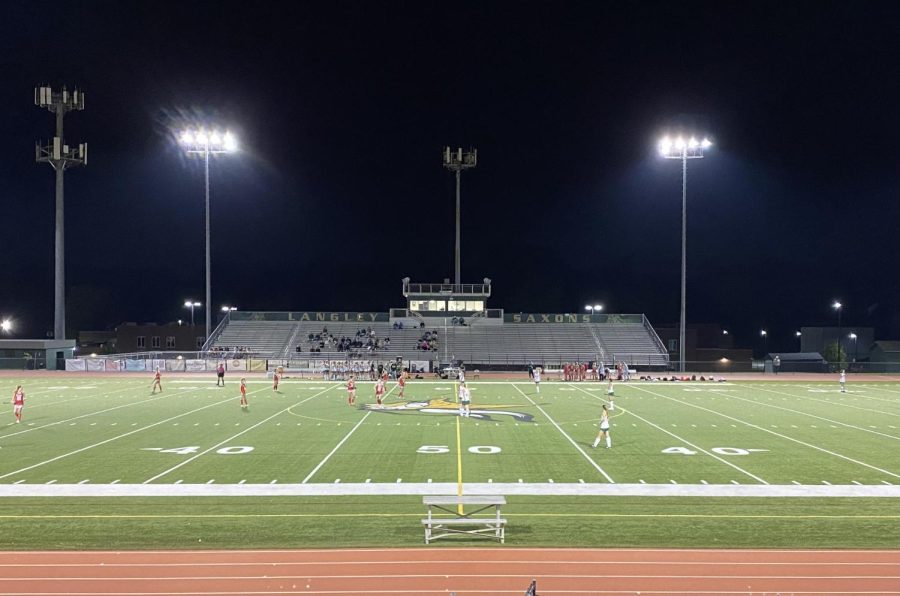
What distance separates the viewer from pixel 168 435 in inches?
766

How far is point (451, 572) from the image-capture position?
8.65 meters

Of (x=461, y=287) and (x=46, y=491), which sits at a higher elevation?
(x=461, y=287)

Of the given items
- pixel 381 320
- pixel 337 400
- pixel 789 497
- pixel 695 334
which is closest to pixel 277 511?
pixel 789 497

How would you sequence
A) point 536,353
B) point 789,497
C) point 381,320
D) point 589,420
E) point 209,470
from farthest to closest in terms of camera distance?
point 381,320 → point 536,353 → point 589,420 → point 209,470 → point 789,497

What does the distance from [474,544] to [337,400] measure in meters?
20.8

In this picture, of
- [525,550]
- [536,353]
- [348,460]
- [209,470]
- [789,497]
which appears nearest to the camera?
Result: [525,550]

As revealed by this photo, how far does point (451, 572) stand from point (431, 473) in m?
5.75

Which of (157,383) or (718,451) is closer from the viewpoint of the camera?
(718,451)

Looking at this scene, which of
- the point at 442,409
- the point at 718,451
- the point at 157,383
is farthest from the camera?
the point at 157,383

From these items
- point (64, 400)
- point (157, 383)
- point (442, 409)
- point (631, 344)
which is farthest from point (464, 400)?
point (631, 344)

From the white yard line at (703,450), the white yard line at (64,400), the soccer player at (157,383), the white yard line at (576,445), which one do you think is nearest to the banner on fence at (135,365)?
the white yard line at (64,400)

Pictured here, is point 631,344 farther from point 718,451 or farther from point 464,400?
point 718,451

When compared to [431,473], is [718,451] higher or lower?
lower

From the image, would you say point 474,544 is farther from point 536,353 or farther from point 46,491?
point 536,353
